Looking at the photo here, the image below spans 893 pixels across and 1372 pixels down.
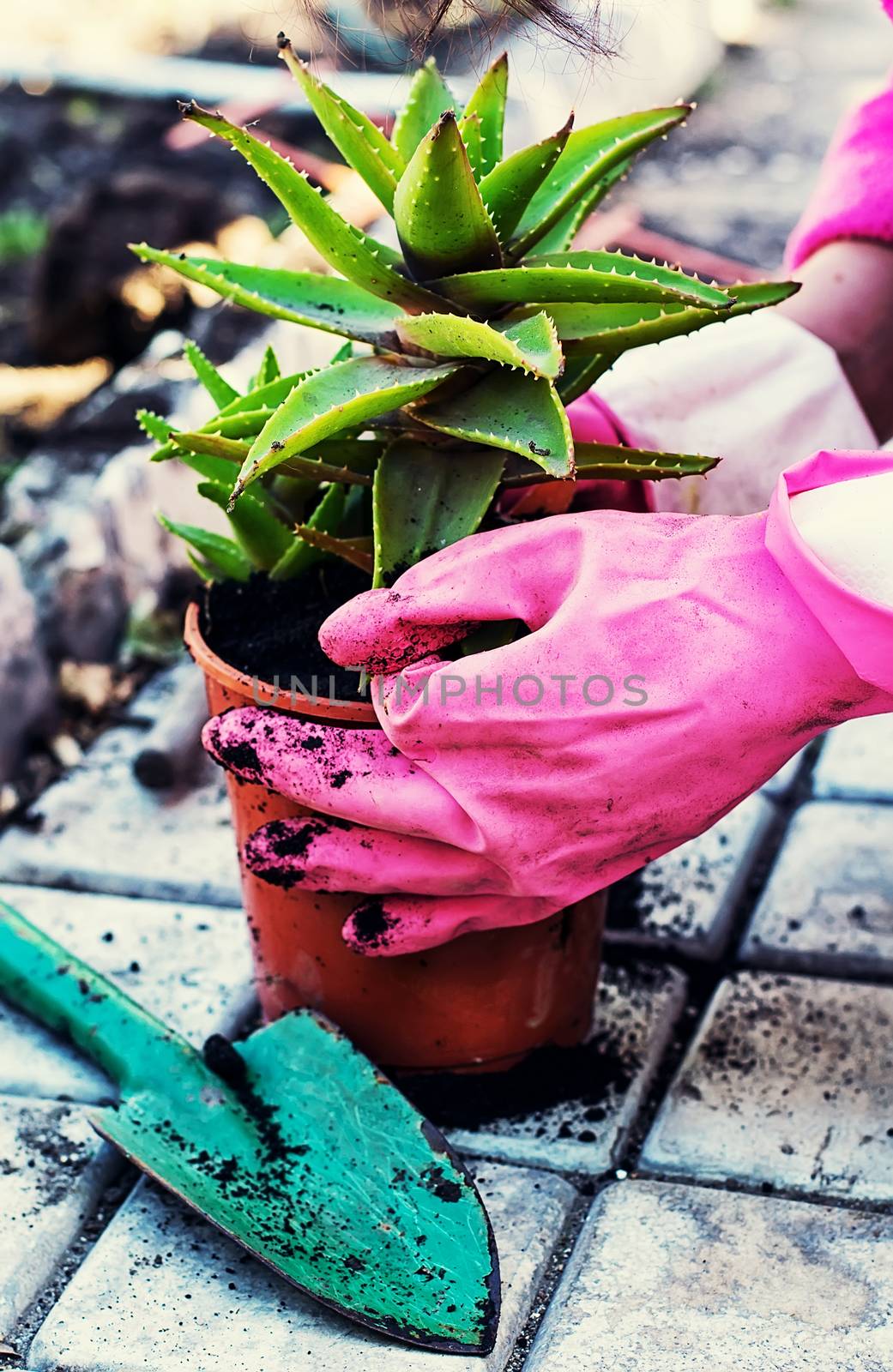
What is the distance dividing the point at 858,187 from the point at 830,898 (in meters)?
1.00

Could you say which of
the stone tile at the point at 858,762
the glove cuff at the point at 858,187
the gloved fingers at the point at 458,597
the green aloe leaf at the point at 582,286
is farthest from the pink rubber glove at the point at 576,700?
the stone tile at the point at 858,762

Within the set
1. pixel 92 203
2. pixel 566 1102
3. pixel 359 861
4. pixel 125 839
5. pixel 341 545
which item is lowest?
pixel 125 839

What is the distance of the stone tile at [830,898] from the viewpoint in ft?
6.29

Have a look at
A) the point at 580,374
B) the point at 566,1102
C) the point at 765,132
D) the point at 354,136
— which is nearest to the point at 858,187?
the point at 580,374

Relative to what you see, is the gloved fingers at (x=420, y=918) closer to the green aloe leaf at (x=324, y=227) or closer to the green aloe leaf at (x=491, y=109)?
the green aloe leaf at (x=324, y=227)

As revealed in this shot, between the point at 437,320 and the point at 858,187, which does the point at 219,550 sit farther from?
the point at 858,187

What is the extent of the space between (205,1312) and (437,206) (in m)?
1.09

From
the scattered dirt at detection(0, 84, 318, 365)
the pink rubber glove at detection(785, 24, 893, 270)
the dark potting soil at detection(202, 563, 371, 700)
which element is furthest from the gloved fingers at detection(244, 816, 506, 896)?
the scattered dirt at detection(0, 84, 318, 365)

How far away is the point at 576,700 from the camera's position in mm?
1325

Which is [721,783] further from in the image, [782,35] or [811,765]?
[782,35]

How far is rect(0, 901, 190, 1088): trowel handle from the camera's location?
5.24 ft

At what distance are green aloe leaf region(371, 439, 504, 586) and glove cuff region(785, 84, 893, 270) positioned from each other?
814 millimetres

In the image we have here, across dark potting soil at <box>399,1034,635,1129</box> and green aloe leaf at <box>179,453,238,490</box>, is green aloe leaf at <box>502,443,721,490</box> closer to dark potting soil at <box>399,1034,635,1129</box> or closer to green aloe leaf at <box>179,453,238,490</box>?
green aloe leaf at <box>179,453,238,490</box>

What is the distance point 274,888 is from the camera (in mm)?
1603
